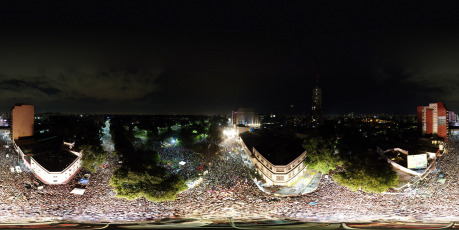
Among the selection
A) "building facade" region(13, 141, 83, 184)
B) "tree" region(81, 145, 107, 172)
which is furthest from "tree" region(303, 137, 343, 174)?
"building facade" region(13, 141, 83, 184)

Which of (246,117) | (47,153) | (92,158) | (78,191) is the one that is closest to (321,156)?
(78,191)

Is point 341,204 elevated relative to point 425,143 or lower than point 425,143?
lower

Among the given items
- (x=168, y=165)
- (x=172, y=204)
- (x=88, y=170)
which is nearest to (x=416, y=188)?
(x=172, y=204)

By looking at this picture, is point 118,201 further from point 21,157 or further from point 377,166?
point 377,166

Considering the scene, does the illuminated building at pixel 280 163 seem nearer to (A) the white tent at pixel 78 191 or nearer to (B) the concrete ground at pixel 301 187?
(B) the concrete ground at pixel 301 187

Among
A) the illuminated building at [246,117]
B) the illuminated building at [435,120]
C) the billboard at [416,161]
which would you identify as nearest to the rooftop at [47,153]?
the billboard at [416,161]

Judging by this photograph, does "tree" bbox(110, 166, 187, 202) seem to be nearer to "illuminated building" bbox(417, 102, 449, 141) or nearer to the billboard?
the billboard
